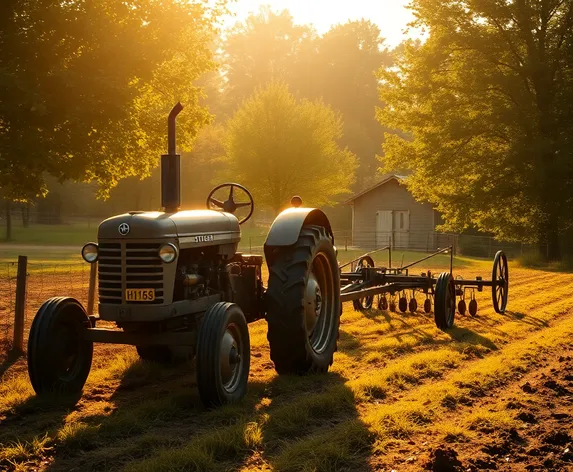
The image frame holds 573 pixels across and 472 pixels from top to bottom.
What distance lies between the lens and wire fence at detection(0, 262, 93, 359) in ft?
35.4

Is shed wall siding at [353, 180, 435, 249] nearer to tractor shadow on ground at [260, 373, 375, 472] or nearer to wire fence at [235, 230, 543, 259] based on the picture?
wire fence at [235, 230, 543, 259]

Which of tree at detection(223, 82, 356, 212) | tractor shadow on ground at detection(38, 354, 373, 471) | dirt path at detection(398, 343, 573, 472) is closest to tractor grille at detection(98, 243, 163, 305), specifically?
tractor shadow on ground at detection(38, 354, 373, 471)

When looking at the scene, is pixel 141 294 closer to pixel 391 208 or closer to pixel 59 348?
pixel 59 348

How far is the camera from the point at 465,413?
6047 mm

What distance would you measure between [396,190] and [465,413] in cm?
3577

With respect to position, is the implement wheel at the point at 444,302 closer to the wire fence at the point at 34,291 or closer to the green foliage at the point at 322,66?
the wire fence at the point at 34,291

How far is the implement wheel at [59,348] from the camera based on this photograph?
255 inches

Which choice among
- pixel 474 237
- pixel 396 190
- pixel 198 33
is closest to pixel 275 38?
pixel 396 190

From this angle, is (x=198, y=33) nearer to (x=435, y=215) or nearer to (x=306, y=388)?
(x=306, y=388)

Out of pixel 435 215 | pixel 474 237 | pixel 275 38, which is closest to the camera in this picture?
pixel 474 237

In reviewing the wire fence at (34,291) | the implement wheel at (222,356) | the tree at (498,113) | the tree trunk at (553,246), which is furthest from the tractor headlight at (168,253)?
the tree trunk at (553,246)

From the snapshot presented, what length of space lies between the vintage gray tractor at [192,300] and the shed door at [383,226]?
33.8m

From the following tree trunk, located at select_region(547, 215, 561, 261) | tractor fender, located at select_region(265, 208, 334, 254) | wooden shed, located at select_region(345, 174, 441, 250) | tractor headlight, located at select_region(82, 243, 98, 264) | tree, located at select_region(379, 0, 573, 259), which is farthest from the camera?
wooden shed, located at select_region(345, 174, 441, 250)

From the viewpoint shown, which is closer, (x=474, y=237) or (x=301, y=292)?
(x=301, y=292)
